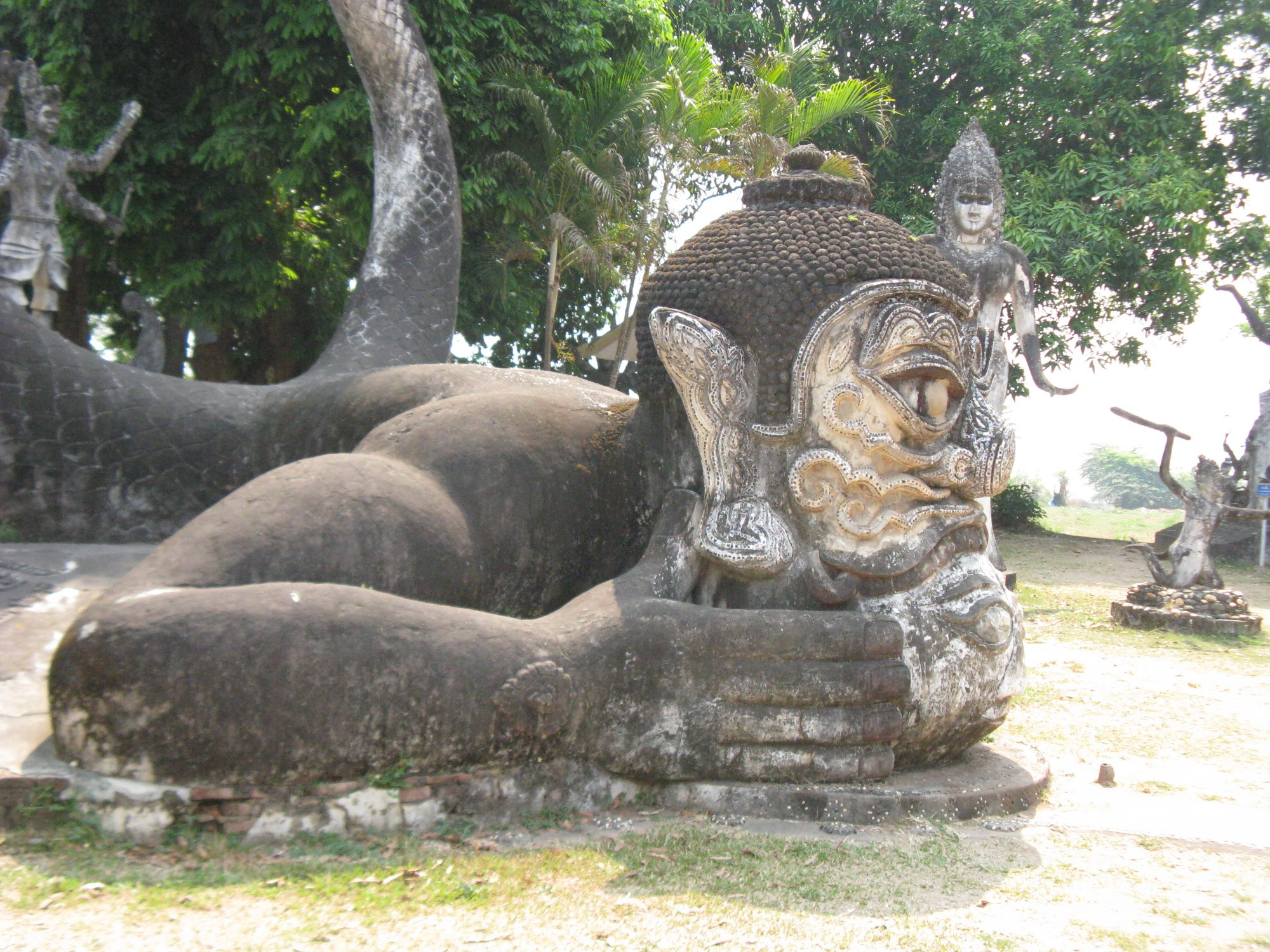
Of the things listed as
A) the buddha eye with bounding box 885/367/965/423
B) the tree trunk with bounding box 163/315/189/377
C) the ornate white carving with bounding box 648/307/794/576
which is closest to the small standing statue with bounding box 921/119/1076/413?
the buddha eye with bounding box 885/367/965/423

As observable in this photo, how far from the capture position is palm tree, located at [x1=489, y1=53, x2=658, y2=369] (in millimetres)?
11305

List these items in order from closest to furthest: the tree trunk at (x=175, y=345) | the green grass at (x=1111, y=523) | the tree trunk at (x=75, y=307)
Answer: the tree trunk at (x=75, y=307) < the tree trunk at (x=175, y=345) < the green grass at (x=1111, y=523)

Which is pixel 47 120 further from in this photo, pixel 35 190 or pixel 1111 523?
pixel 1111 523

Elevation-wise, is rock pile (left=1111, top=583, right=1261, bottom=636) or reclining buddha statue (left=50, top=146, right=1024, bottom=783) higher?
reclining buddha statue (left=50, top=146, right=1024, bottom=783)

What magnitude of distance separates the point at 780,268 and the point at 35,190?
15.8ft

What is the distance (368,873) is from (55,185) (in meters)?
5.39

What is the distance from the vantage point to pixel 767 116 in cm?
1332

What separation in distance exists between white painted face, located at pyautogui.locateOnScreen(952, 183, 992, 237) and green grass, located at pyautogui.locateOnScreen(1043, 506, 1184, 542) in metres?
11.3

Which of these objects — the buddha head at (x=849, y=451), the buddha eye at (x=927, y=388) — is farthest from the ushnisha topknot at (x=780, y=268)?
the buddha eye at (x=927, y=388)

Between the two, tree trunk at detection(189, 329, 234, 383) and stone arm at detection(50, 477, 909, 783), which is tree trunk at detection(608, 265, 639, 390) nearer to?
tree trunk at detection(189, 329, 234, 383)

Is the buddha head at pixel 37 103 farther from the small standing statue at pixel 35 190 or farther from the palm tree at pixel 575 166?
the palm tree at pixel 575 166

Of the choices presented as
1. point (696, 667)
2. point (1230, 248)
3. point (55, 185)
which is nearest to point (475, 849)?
point (696, 667)

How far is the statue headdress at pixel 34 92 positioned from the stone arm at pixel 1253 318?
14.8 m

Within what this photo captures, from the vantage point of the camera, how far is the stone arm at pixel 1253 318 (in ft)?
52.1
